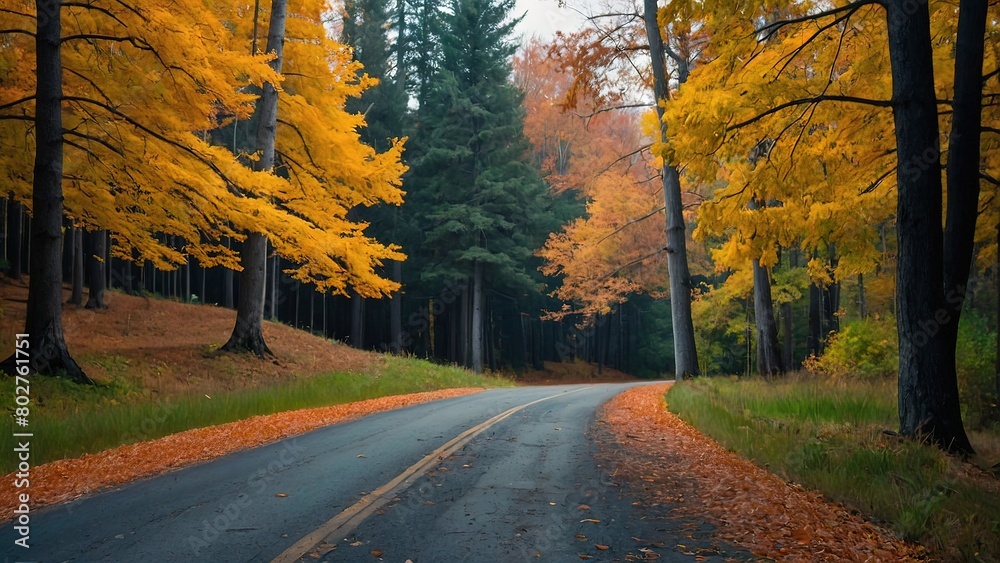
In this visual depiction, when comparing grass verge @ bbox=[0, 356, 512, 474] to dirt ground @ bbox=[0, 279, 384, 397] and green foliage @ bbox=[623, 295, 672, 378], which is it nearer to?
dirt ground @ bbox=[0, 279, 384, 397]

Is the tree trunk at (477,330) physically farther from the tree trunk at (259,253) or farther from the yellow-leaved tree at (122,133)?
the yellow-leaved tree at (122,133)

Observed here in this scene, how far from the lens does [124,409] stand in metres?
11.0

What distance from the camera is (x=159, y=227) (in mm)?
16453

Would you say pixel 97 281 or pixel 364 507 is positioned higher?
pixel 97 281

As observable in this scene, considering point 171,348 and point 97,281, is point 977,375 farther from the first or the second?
point 97,281

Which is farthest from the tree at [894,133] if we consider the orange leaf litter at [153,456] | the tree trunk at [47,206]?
the tree trunk at [47,206]

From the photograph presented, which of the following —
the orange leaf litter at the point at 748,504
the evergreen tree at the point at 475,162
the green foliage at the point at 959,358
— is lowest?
the orange leaf litter at the point at 748,504

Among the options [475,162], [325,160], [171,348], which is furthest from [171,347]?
[475,162]

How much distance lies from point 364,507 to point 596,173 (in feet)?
58.2

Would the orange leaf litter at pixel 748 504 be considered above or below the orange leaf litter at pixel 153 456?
below

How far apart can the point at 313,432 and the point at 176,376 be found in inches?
250

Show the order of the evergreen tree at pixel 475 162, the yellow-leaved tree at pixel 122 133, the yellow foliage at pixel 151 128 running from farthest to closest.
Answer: the evergreen tree at pixel 475 162 → the yellow foliage at pixel 151 128 → the yellow-leaved tree at pixel 122 133

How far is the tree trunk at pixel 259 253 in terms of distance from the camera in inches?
709

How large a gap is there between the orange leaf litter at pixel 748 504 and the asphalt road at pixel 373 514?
1.17ft
